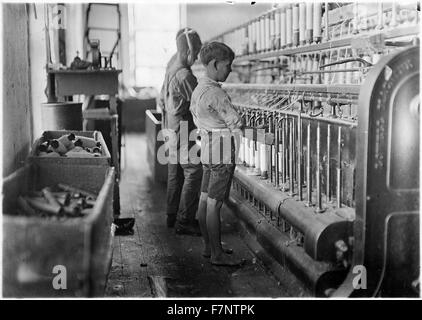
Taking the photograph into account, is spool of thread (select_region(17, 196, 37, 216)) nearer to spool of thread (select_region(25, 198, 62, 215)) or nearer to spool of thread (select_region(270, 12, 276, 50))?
spool of thread (select_region(25, 198, 62, 215))

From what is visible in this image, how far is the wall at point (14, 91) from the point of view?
2.95m

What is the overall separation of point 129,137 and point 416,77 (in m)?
9.78

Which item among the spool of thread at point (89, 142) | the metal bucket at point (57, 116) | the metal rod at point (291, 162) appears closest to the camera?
the metal rod at point (291, 162)

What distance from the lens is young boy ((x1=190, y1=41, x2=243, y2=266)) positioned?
3.38 metres

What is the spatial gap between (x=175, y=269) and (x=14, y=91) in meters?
1.54

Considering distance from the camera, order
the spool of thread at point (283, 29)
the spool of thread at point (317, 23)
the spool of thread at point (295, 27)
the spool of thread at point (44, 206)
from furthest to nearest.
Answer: the spool of thread at point (283, 29), the spool of thread at point (295, 27), the spool of thread at point (317, 23), the spool of thread at point (44, 206)

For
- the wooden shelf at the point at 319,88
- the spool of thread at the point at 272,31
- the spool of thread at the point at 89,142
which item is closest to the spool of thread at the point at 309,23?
the wooden shelf at the point at 319,88

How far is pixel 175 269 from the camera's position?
142 inches

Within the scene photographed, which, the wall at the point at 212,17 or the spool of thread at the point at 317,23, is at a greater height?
the wall at the point at 212,17

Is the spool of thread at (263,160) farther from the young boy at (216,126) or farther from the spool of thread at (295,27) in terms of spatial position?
the spool of thread at (295,27)

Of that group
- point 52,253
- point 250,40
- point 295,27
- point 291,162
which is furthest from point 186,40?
point 250,40

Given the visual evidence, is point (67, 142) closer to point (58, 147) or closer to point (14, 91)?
point (58, 147)

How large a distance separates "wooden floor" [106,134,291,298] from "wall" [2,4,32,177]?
3.27 feet

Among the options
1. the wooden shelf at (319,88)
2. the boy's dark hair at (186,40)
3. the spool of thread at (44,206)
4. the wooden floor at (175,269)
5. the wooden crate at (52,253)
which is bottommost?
the wooden floor at (175,269)
